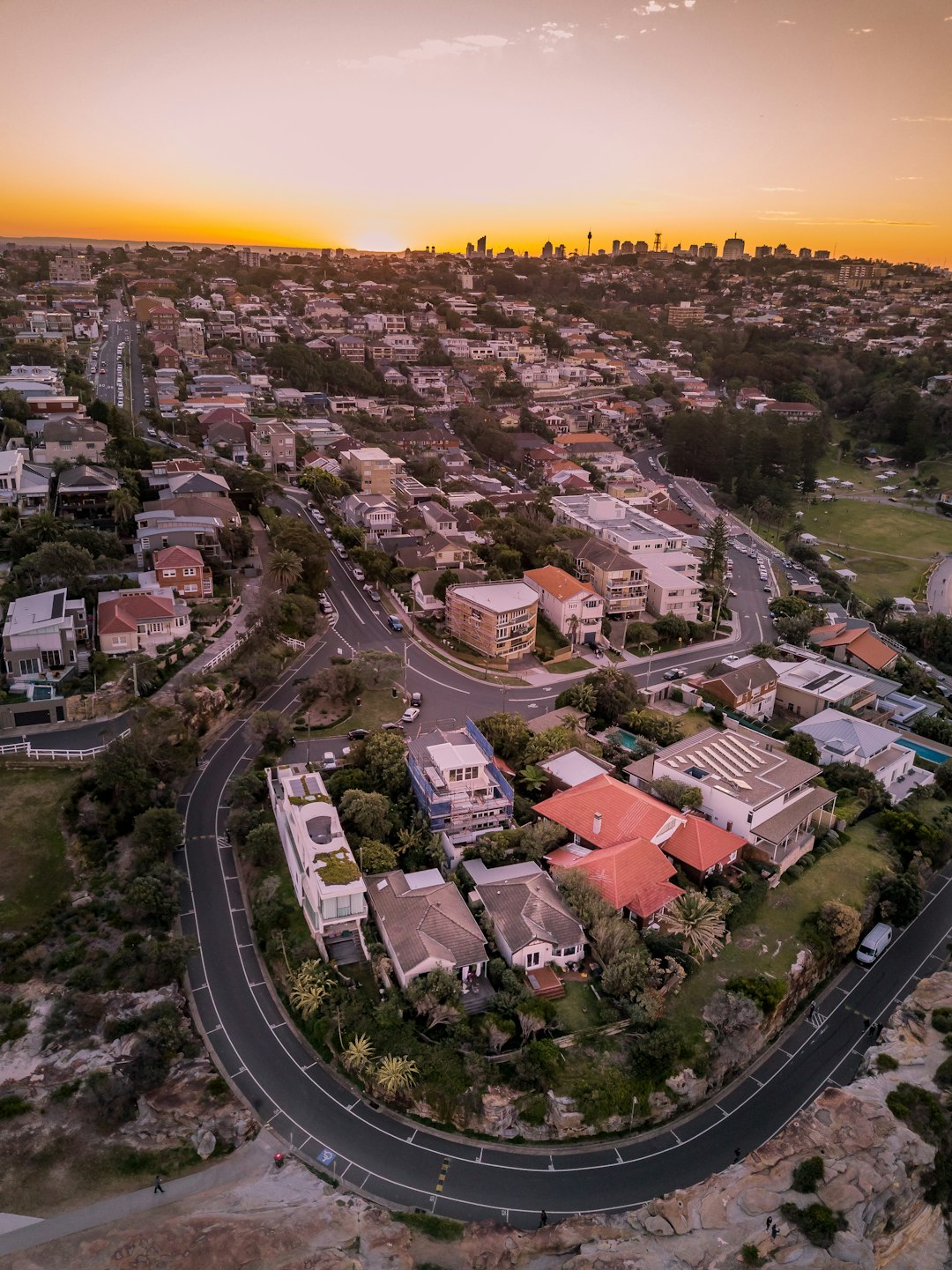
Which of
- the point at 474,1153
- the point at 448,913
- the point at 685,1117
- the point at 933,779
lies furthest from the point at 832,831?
the point at 474,1153

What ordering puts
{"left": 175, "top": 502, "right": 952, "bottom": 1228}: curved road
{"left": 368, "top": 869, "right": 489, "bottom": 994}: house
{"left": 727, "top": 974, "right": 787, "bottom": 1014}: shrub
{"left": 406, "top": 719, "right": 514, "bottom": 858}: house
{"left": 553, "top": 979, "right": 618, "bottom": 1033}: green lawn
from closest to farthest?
{"left": 175, "top": 502, "right": 952, "bottom": 1228}: curved road → {"left": 553, "top": 979, "right": 618, "bottom": 1033}: green lawn → {"left": 368, "top": 869, "right": 489, "bottom": 994}: house → {"left": 727, "top": 974, "right": 787, "bottom": 1014}: shrub → {"left": 406, "top": 719, "right": 514, "bottom": 858}: house

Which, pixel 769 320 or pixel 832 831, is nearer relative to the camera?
pixel 832 831

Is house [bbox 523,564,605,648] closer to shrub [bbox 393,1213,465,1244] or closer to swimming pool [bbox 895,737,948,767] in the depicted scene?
swimming pool [bbox 895,737,948,767]

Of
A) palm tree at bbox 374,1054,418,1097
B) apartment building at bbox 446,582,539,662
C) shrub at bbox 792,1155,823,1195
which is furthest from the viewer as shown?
apartment building at bbox 446,582,539,662

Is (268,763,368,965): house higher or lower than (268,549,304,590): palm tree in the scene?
lower

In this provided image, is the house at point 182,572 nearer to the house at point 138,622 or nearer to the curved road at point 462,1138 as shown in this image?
the house at point 138,622

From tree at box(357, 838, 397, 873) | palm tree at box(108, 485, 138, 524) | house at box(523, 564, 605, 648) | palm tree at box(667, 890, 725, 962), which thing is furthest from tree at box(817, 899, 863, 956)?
palm tree at box(108, 485, 138, 524)

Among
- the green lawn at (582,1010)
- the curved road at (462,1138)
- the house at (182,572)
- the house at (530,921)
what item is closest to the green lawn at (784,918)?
the green lawn at (582,1010)

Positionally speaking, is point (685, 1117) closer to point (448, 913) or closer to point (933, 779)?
point (448, 913)
